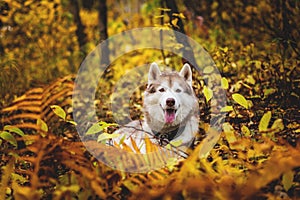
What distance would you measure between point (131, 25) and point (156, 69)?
6.39 metres

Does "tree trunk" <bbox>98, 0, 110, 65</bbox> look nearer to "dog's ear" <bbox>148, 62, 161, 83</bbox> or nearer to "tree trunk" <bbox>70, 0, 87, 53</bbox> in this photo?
"tree trunk" <bbox>70, 0, 87, 53</bbox>

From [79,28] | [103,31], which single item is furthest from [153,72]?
[79,28]

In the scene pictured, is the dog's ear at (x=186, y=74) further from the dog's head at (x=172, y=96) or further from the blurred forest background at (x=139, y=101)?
the blurred forest background at (x=139, y=101)

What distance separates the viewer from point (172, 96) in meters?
4.35

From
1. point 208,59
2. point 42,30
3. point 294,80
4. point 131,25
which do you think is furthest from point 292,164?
point 131,25

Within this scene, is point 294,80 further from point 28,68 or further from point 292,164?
point 28,68

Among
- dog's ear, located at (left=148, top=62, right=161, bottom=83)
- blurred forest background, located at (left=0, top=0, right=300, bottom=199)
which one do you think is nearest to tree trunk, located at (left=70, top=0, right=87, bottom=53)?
blurred forest background, located at (left=0, top=0, right=300, bottom=199)

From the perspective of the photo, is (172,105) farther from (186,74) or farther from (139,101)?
(139,101)

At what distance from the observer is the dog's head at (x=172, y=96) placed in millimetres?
4422

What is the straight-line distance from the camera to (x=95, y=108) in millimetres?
6543

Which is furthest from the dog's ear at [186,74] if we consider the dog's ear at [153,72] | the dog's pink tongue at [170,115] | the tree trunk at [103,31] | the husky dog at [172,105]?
the tree trunk at [103,31]

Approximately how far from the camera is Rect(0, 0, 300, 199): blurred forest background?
2.45 metres

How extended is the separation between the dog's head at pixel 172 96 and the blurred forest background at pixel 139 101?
428 mm

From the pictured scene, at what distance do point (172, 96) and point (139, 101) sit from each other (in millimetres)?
2135
